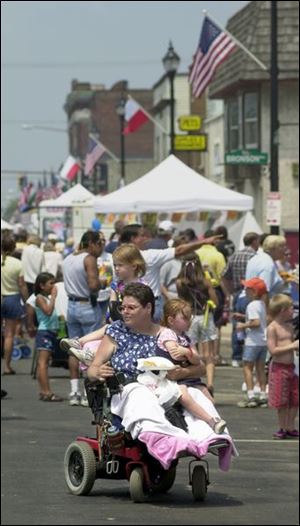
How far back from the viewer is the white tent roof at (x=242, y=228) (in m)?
26.1

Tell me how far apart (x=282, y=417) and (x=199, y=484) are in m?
4.18

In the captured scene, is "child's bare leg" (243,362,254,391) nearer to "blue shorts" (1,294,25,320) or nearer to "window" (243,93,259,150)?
"blue shorts" (1,294,25,320)

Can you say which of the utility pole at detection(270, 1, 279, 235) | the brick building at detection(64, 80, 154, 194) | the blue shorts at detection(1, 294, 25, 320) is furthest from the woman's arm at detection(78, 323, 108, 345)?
the brick building at detection(64, 80, 154, 194)

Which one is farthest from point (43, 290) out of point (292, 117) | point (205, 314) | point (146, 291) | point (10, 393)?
point (292, 117)

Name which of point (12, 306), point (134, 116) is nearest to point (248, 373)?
point (12, 306)

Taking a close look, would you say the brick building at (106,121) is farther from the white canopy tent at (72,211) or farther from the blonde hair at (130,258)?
the blonde hair at (130,258)

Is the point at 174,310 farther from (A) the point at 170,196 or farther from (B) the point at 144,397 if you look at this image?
(A) the point at 170,196

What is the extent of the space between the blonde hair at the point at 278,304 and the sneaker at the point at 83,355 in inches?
91.9

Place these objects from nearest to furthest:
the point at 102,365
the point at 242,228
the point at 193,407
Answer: the point at 193,407
the point at 102,365
the point at 242,228

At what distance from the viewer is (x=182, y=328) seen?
8.77ft

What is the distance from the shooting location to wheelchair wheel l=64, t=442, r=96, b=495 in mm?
2742

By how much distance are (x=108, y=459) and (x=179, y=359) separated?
26cm

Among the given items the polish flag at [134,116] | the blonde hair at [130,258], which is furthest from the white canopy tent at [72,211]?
the blonde hair at [130,258]

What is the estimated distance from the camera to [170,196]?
2059 cm
